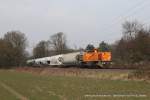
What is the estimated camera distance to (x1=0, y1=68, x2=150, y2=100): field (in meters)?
19.9

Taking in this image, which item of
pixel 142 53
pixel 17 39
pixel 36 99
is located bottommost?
pixel 36 99

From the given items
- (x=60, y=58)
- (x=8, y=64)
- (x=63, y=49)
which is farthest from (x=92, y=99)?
(x=63, y=49)

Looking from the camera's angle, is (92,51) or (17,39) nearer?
(92,51)

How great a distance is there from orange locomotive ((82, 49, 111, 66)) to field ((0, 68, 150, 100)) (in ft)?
18.4

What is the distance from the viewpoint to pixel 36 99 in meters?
19.0

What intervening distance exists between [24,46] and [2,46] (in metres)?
23.1

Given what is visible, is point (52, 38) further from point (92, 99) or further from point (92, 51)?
point (92, 99)

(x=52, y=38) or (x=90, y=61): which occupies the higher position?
(x=52, y=38)

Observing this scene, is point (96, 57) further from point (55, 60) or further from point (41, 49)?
point (41, 49)

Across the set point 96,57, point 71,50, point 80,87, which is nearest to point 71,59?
point 96,57

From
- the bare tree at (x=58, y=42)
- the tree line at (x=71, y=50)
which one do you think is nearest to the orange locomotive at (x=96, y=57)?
the tree line at (x=71, y=50)

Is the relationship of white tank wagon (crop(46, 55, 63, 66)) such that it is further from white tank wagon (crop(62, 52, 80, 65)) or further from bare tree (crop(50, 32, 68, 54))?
bare tree (crop(50, 32, 68, 54))

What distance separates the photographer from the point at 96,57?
195 ft

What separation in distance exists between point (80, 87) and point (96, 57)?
A: 3259 centimetres
